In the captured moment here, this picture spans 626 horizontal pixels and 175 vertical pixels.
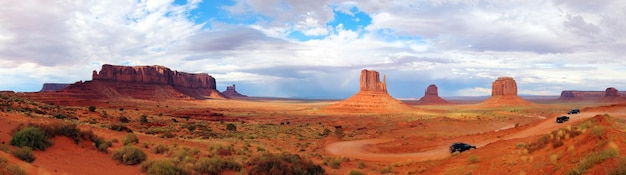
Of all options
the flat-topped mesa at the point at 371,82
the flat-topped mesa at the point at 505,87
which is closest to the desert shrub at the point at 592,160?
the flat-topped mesa at the point at 371,82

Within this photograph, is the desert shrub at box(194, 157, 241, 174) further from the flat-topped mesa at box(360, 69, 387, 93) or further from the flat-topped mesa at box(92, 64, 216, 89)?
the flat-topped mesa at box(92, 64, 216, 89)

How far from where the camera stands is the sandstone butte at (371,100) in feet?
376

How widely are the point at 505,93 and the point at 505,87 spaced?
9.11 ft

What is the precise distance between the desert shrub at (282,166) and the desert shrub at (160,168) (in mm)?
3025

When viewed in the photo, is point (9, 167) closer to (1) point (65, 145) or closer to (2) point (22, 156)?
(2) point (22, 156)

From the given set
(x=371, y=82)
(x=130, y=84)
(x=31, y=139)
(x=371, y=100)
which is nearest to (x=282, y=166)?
(x=31, y=139)

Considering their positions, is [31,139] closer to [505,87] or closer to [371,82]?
[371,82]

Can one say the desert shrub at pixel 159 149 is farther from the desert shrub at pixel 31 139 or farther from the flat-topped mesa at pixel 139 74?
the flat-topped mesa at pixel 139 74

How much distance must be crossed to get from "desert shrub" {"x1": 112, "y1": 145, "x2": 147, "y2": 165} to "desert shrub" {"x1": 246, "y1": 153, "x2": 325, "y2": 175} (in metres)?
4.60

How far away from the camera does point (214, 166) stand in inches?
608

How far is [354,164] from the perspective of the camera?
23.4 metres

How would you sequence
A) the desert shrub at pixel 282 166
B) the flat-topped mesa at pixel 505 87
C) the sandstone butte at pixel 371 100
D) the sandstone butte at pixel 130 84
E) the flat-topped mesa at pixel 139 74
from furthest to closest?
the flat-topped mesa at pixel 505 87, the flat-topped mesa at pixel 139 74, the sandstone butte at pixel 130 84, the sandstone butte at pixel 371 100, the desert shrub at pixel 282 166

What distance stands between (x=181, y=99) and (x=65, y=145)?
14589cm

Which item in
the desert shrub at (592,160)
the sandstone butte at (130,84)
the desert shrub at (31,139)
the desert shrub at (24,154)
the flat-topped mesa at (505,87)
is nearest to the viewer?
the desert shrub at (592,160)
